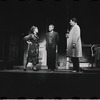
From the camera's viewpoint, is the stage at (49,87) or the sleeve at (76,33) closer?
the stage at (49,87)

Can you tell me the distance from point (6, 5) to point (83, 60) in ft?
14.3

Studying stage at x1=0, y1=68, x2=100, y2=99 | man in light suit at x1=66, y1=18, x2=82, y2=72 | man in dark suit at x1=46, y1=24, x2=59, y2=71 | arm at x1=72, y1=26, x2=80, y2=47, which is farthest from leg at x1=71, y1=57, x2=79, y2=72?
stage at x1=0, y1=68, x2=100, y2=99

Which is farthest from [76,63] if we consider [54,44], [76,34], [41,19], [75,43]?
[41,19]

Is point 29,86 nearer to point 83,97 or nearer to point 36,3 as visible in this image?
point 83,97

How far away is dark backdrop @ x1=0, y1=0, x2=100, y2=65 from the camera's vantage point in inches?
409

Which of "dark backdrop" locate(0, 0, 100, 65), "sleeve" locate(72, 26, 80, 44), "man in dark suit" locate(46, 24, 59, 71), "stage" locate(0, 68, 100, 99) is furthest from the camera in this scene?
"dark backdrop" locate(0, 0, 100, 65)

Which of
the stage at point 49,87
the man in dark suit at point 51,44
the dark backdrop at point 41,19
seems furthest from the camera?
the dark backdrop at point 41,19

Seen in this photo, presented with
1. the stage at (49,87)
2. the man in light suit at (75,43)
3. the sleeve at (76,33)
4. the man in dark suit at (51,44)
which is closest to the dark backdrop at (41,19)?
the man in dark suit at (51,44)

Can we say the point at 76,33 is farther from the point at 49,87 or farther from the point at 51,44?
the point at 49,87

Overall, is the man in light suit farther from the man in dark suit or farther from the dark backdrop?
the dark backdrop

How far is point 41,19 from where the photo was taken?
10.5 meters

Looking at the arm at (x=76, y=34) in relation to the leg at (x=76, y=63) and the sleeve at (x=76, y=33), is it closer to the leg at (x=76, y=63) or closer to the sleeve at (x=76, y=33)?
the sleeve at (x=76, y=33)

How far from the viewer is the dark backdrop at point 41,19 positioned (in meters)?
10.4

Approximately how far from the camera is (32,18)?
10531mm
